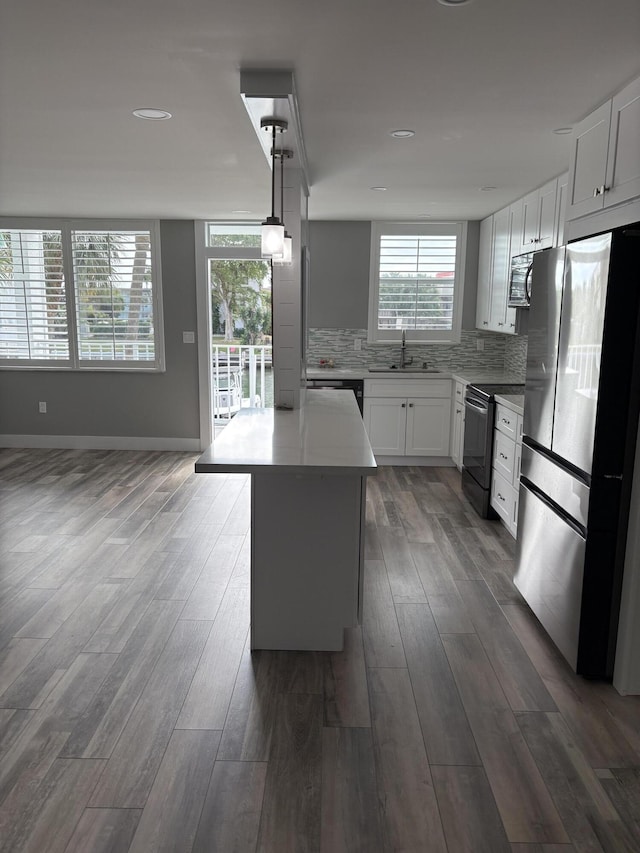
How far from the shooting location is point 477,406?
4.83 meters

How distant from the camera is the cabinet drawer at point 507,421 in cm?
399

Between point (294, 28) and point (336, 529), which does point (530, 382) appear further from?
point (294, 28)

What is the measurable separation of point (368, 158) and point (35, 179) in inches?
94.5

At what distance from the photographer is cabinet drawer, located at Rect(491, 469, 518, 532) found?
403 centimetres

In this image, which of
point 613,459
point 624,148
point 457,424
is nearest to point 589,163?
point 624,148

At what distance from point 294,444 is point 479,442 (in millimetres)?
2402

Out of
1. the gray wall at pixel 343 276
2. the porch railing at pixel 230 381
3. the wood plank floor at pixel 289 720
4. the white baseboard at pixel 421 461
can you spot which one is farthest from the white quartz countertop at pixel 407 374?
the wood plank floor at pixel 289 720

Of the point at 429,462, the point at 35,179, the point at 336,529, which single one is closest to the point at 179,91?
the point at 336,529

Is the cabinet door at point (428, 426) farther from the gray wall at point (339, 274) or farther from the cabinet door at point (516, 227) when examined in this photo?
the cabinet door at point (516, 227)

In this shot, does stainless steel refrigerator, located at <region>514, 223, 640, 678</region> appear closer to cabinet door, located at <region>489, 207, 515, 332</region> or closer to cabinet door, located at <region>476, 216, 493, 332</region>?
cabinet door, located at <region>489, 207, 515, 332</region>

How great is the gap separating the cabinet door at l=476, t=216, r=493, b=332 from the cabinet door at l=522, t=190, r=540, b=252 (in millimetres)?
1016

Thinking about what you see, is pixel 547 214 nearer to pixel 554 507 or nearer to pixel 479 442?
pixel 479 442

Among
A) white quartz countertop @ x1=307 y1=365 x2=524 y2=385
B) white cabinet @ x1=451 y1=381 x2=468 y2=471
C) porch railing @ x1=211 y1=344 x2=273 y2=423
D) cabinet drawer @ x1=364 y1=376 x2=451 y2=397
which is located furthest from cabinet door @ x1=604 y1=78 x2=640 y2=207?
porch railing @ x1=211 y1=344 x2=273 y2=423

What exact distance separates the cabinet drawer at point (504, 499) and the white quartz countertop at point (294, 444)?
1.20m
